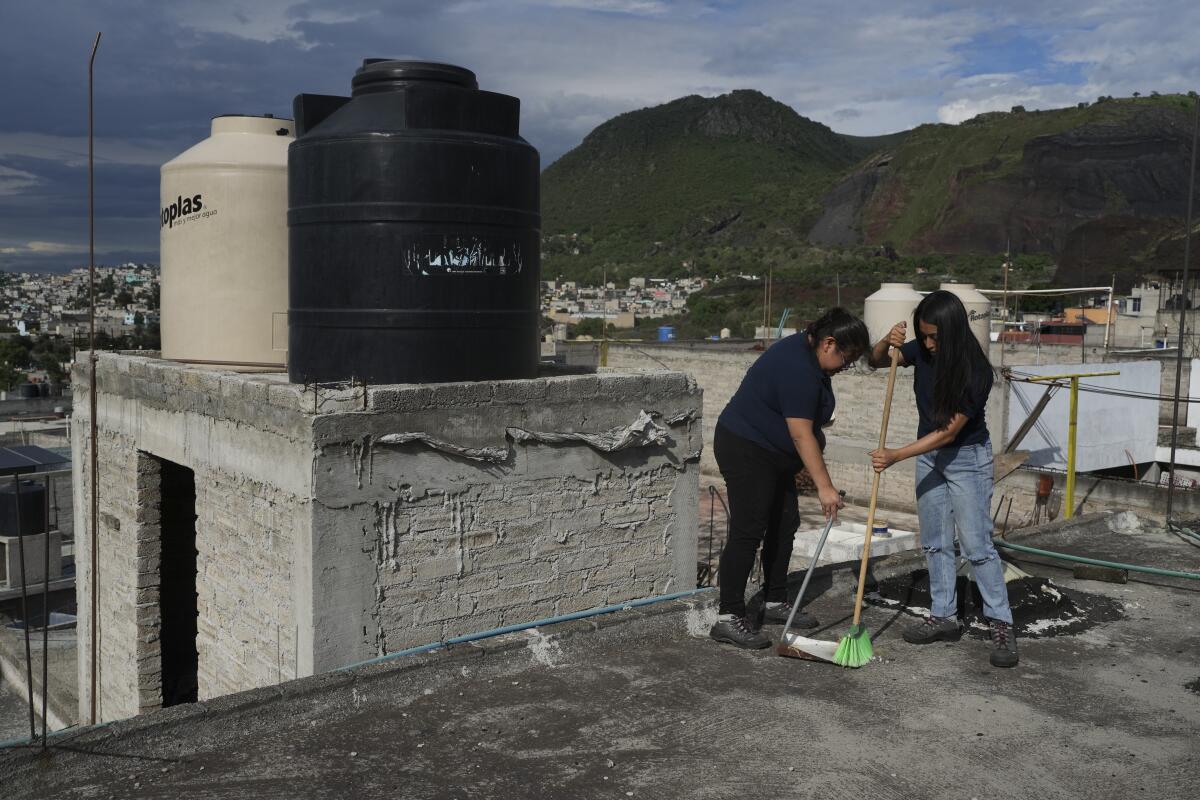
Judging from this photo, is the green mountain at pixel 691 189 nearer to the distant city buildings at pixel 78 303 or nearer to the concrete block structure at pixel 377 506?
the distant city buildings at pixel 78 303

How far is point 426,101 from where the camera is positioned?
6281 mm

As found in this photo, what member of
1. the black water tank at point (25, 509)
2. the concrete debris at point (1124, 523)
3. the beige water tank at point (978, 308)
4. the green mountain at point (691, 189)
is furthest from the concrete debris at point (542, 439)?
the green mountain at point (691, 189)

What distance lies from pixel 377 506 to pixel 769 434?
225 cm

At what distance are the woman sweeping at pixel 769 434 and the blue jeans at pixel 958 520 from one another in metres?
0.55

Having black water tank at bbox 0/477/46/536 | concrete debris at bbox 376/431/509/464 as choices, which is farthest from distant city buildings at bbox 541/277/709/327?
concrete debris at bbox 376/431/509/464

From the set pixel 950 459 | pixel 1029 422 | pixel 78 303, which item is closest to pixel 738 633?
pixel 950 459

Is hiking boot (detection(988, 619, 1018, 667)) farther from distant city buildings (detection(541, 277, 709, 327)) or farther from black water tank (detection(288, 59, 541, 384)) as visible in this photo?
distant city buildings (detection(541, 277, 709, 327))

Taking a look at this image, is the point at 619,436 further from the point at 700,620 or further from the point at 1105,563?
the point at 1105,563

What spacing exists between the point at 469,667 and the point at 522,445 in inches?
75.4

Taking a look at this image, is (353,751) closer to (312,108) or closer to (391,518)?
(391,518)

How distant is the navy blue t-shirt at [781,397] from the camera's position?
16.5 ft

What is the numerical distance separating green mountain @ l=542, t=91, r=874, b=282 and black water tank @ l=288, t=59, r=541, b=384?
90.3m

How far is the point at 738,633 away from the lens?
527 centimetres

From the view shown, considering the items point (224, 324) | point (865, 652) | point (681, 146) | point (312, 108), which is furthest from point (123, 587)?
point (681, 146)
